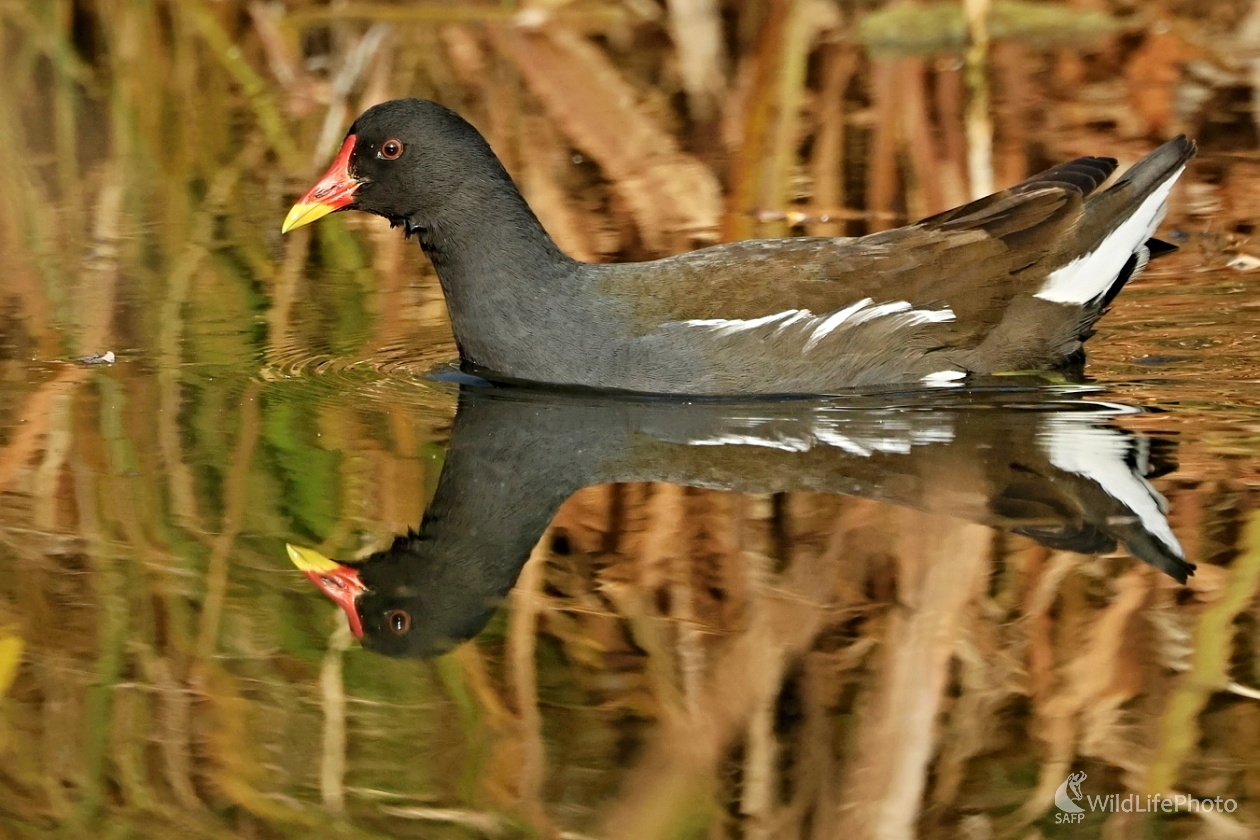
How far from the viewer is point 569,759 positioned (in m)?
2.91

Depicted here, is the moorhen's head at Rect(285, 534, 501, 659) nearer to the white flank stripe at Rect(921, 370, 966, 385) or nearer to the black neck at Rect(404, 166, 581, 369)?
the black neck at Rect(404, 166, 581, 369)

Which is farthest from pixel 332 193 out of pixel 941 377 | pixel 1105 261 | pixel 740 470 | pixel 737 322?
pixel 1105 261

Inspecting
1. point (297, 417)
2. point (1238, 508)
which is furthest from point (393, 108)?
point (1238, 508)

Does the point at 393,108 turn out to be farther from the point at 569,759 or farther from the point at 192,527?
the point at 569,759

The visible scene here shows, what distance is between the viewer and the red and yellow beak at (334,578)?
3537 mm

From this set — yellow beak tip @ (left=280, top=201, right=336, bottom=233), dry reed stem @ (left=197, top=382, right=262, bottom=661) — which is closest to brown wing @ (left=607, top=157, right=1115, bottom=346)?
yellow beak tip @ (left=280, top=201, right=336, bottom=233)

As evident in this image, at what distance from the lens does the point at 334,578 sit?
3.68 metres

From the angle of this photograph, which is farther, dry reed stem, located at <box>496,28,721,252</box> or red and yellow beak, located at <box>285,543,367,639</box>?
dry reed stem, located at <box>496,28,721,252</box>

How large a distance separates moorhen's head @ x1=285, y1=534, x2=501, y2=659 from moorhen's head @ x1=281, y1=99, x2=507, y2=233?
1475mm

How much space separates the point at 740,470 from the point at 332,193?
1.52m

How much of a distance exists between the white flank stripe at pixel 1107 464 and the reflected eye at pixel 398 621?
1461 millimetres

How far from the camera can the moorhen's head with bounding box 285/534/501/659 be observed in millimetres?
3416

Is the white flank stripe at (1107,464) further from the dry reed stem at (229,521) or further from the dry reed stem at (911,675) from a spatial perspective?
the dry reed stem at (229,521)

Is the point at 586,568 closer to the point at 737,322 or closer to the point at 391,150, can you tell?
the point at 737,322
